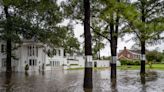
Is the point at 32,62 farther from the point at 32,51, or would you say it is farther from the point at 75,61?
the point at 75,61

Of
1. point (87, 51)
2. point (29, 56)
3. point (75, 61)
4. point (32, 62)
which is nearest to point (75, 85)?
point (87, 51)

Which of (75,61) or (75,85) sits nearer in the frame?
A: (75,85)

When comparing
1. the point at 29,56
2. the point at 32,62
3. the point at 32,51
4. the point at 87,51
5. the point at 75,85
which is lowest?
the point at 75,85

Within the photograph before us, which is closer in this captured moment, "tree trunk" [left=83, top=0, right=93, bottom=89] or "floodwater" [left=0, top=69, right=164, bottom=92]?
"floodwater" [left=0, top=69, right=164, bottom=92]

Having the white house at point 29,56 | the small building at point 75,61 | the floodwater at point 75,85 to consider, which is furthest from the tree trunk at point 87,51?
the small building at point 75,61

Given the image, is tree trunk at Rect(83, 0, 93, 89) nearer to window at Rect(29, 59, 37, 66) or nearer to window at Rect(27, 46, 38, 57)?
window at Rect(29, 59, 37, 66)

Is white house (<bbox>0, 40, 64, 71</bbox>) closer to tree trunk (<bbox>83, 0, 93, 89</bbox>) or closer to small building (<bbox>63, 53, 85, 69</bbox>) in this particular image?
small building (<bbox>63, 53, 85, 69</bbox>)

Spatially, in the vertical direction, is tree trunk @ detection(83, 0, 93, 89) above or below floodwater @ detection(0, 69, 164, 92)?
above

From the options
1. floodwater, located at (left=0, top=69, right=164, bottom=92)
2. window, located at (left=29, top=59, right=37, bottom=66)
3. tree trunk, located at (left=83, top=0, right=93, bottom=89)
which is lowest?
floodwater, located at (left=0, top=69, right=164, bottom=92)

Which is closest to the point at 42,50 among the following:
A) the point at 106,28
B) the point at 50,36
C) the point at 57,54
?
the point at 57,54

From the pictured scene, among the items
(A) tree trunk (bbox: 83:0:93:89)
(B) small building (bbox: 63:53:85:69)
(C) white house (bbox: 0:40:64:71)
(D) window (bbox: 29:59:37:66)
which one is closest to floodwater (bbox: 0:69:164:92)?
(A) tree trunk (bbox: 83:0:93:89)

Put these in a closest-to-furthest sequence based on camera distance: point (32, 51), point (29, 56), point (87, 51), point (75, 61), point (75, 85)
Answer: point (87, 51) → point (75, 85) → point (29, 56) → point (32, 51) → point (75, 61)

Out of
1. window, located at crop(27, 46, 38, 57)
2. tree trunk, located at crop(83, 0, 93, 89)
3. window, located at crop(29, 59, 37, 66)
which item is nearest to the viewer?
tree trunk, located at crop(83, 0, 93, 89)

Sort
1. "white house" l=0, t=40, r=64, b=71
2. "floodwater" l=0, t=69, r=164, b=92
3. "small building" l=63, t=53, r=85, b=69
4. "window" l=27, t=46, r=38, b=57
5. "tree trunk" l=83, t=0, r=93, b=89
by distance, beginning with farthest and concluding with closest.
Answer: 1. "small building" l=63, t=53, r=85, b=69
2. "window" l=27, t=46, r=38, b=57
3. "white house" l=0, t=40, r=64, b=71
4. "tree trunk" l=83, t=0, r=93, b=89
5. "floodwater" l=0, t=69, r=164, b=92
